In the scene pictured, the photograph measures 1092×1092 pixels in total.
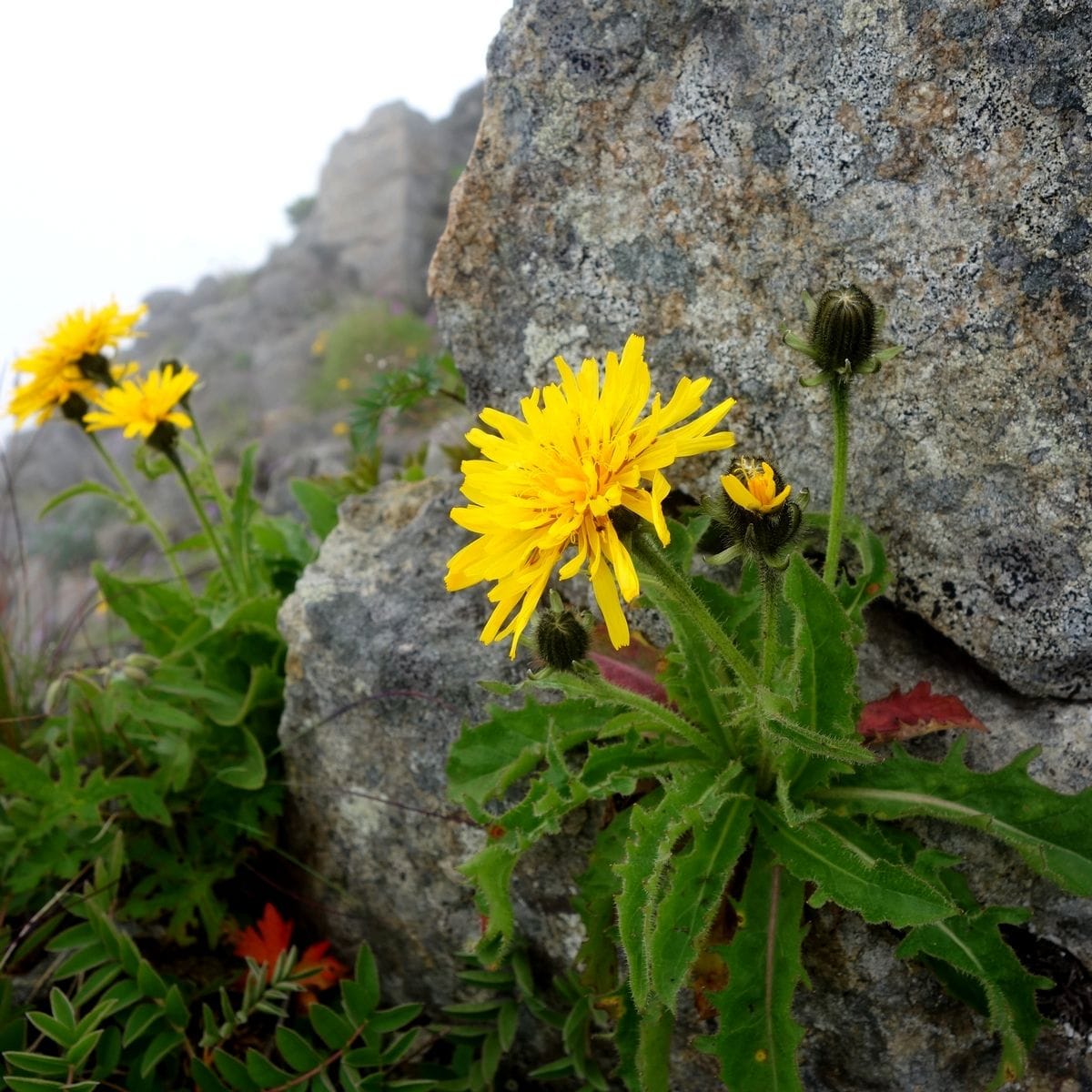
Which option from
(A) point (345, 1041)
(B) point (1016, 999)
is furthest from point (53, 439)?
(B) point (1016, 999)

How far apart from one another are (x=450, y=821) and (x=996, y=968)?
1.38m

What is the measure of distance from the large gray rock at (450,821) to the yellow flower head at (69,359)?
3.39 feet

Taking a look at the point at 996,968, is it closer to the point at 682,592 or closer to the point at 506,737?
the point at 682,592

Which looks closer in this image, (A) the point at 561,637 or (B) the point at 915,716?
(A) the point at 561,637

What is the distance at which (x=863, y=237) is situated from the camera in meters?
2.26

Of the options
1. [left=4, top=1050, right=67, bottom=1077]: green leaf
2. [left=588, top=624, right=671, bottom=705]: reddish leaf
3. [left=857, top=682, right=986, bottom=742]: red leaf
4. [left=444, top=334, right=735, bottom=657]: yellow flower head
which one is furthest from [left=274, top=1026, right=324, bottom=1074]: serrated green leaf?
[left=857, top=682, right=986, bottom=742]: red leaf

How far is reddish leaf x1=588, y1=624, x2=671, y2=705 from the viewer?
7.72 feet

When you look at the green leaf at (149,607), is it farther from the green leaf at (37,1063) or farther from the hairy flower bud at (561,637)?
the hairy flower bud at (561,637)

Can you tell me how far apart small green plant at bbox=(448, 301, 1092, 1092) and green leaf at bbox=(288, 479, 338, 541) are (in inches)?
54.1

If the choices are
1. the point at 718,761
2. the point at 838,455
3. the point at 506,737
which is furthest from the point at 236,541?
the point at 838,455

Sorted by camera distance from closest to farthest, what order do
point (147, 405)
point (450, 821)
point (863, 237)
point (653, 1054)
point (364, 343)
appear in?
point (653, 1054), point (863, 237), point (450, 821), point (147, 405), point (364, 343)

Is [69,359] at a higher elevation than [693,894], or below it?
higher

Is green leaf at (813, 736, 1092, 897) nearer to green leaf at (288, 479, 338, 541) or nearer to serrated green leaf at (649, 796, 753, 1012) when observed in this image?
serrated green leaf at (649, 796, 753, 1012)

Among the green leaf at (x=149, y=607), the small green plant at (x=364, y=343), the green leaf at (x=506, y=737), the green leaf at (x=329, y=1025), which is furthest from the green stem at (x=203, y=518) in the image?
the small green plant at (x=364, y=343)
